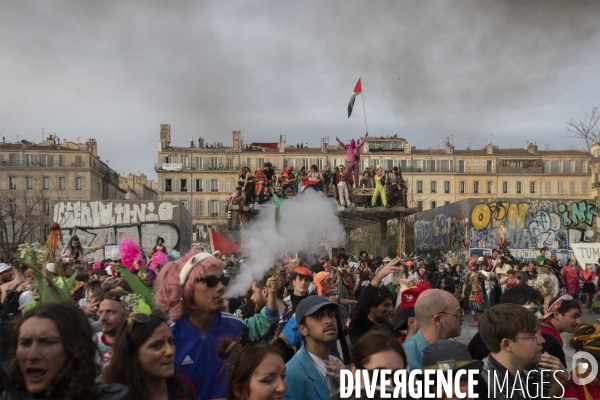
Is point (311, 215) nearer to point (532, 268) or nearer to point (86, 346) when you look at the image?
point (532, 268)

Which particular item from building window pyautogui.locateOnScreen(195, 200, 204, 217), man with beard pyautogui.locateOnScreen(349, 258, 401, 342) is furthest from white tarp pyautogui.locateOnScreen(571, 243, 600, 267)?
building window pyautogui.locateOnScreen(195, 200, 204, 217)

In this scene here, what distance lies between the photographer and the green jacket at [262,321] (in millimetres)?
4963

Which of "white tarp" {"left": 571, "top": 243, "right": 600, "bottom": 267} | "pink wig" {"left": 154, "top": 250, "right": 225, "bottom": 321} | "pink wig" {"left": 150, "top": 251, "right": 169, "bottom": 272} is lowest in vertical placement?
"white tarp" {"left": 571, "top": 243, "right": 600, "bottom": 267}

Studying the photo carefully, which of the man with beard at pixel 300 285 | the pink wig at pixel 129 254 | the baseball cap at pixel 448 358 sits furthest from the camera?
the pink wig at pixel 129 254

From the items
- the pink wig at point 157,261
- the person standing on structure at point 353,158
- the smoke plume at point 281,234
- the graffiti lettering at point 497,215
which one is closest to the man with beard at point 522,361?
the smoke plume at point 281,234

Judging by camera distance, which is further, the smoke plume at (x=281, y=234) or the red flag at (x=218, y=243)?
the red flag at (x=218, y=243)

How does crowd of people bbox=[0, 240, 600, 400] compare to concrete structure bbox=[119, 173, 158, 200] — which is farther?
concrete structure bbox=[119, 173, 158, 200]

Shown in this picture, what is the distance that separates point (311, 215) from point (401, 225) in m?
14.3

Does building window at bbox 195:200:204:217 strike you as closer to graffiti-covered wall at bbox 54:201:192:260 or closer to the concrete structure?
the concrete structure

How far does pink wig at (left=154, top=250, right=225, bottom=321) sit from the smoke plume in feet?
5.88

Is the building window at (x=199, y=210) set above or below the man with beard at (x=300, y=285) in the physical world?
above

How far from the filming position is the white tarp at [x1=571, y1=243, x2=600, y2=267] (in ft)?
52.9

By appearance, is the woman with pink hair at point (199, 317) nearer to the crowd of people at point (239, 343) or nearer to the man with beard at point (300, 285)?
the crowd of people at point (239, 343)

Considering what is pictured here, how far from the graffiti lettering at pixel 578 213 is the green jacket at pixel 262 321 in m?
31.8
